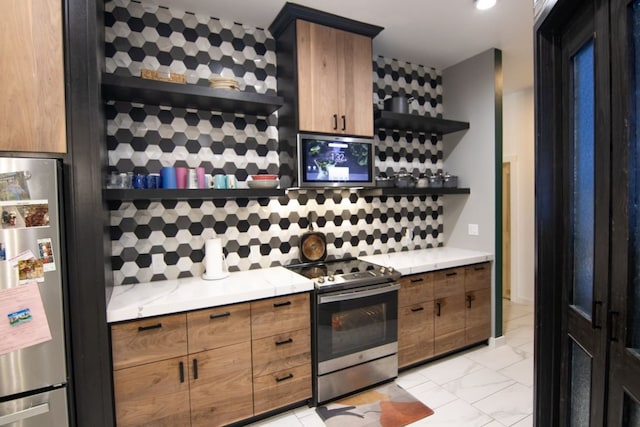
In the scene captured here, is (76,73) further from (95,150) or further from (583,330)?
(583,330)

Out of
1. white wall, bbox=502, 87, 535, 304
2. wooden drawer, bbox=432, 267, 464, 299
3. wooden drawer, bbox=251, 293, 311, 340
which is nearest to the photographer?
wooden drawer, bbox=251, 293, 311, 340

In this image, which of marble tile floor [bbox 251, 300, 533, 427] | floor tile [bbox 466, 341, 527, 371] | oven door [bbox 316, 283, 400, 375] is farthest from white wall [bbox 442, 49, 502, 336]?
oven door [bbox 316, 283, 400, 375]

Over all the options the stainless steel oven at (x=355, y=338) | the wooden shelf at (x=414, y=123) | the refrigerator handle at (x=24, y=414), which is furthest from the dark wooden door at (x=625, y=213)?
the refrigerator handle at (x=24, y=414)

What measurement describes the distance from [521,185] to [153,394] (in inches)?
186

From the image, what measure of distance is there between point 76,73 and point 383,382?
9.46 feet

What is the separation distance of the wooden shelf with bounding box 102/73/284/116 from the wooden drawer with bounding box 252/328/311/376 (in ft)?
5.52

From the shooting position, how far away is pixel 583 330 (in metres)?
1.28

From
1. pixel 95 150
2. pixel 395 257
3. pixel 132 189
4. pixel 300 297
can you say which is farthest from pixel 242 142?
pixel 395 257

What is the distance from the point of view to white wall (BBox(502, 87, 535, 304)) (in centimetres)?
433

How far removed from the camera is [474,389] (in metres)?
2.54

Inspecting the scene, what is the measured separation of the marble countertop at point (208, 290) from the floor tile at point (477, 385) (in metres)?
0.93

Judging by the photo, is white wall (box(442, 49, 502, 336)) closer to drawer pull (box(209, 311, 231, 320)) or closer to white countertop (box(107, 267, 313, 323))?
white countertop (box(107, 267, 313, 323))

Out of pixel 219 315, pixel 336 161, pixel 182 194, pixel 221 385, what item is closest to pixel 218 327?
pixel 219 315

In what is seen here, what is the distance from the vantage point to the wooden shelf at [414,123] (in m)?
2.96
